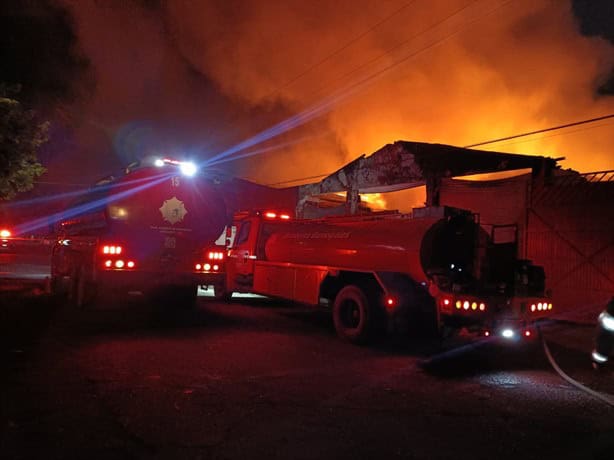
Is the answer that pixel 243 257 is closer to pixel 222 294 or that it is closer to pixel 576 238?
pixel 222 294

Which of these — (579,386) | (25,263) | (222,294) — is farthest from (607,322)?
(25,263)

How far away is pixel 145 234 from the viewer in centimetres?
Answer: 1080

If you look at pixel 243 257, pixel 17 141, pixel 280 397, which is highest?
pixel 17 141

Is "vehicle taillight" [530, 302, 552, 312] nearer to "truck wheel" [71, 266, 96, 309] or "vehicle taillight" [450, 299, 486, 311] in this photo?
"vehicle taillight" [450, 299, 486, 311]

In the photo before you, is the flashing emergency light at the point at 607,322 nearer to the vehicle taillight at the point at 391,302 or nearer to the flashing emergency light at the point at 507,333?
the flashing emergency light at the point at 507,333

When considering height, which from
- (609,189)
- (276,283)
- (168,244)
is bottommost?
(276,283)

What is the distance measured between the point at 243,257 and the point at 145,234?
2.56 m

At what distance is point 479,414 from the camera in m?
5.12

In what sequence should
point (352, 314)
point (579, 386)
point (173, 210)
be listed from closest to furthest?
point (579, 386)
point (352, 314)
point (173, 210)

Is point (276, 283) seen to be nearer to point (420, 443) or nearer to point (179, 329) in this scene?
point (179, 329)

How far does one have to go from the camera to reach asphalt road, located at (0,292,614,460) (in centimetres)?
415

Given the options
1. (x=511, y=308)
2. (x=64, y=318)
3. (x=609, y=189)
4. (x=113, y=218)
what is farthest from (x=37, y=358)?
(x=609, y=189)

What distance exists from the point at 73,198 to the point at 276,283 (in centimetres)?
549

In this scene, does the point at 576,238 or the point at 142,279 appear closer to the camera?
the point at 142,279
